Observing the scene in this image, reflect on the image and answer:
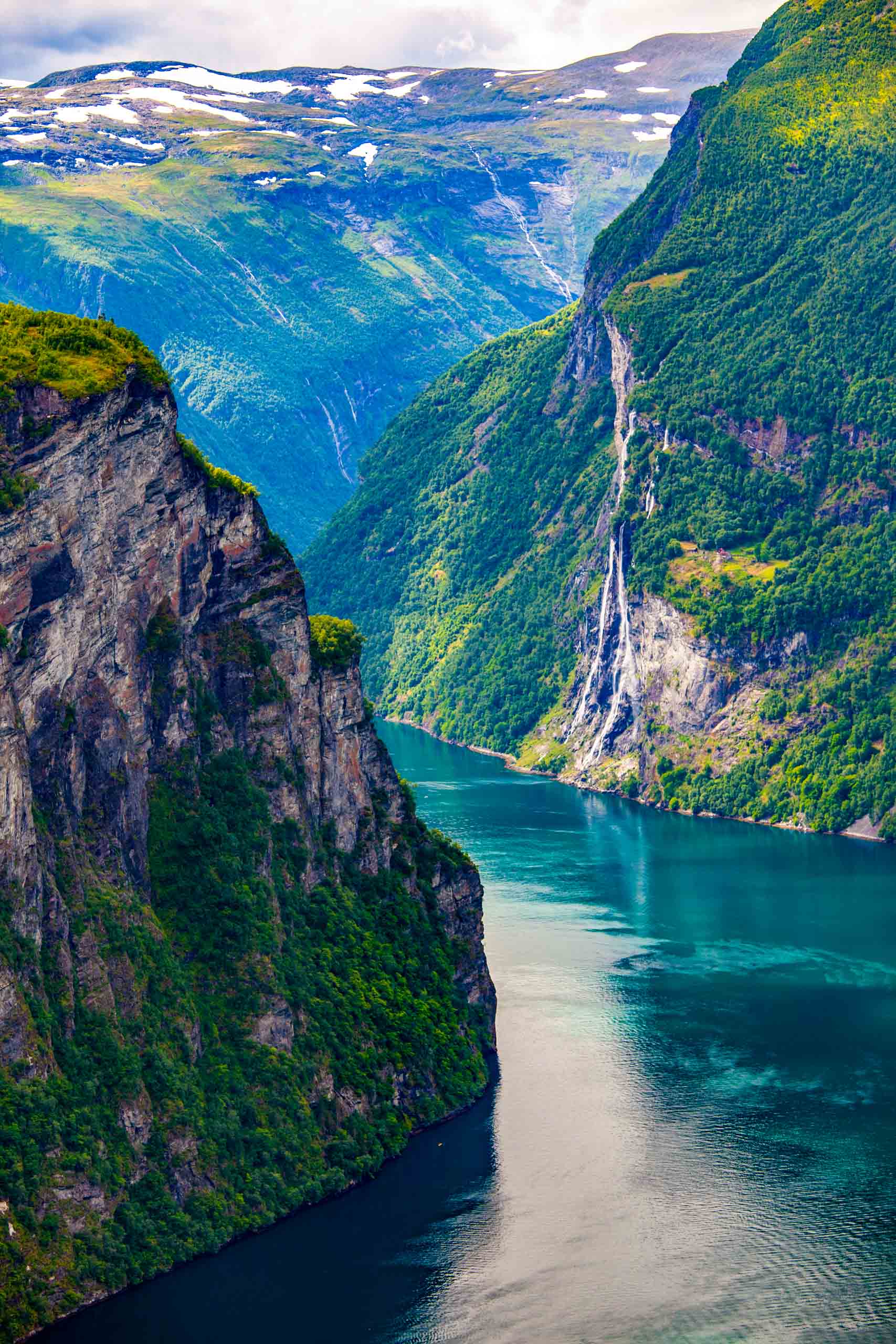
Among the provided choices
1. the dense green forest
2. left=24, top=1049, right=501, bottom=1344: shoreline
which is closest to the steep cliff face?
the dense green forest

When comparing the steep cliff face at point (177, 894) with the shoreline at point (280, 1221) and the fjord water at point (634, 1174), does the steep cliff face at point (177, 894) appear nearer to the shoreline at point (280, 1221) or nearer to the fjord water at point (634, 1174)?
the shoreline at point (280, 1221)

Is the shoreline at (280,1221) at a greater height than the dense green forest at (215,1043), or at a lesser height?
lesser

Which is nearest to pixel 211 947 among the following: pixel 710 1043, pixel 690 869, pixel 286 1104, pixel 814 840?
pixel 286 1104

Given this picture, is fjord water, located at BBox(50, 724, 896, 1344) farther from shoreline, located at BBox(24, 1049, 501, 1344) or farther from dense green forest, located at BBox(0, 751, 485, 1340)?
dense green forest, located at BBox(0, 751, 485, 1340)

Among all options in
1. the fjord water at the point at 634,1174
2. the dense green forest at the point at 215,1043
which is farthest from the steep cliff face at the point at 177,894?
the fjord water at the point at 634,1174

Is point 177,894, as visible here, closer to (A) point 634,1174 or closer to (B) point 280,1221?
(B) point 280,1221
